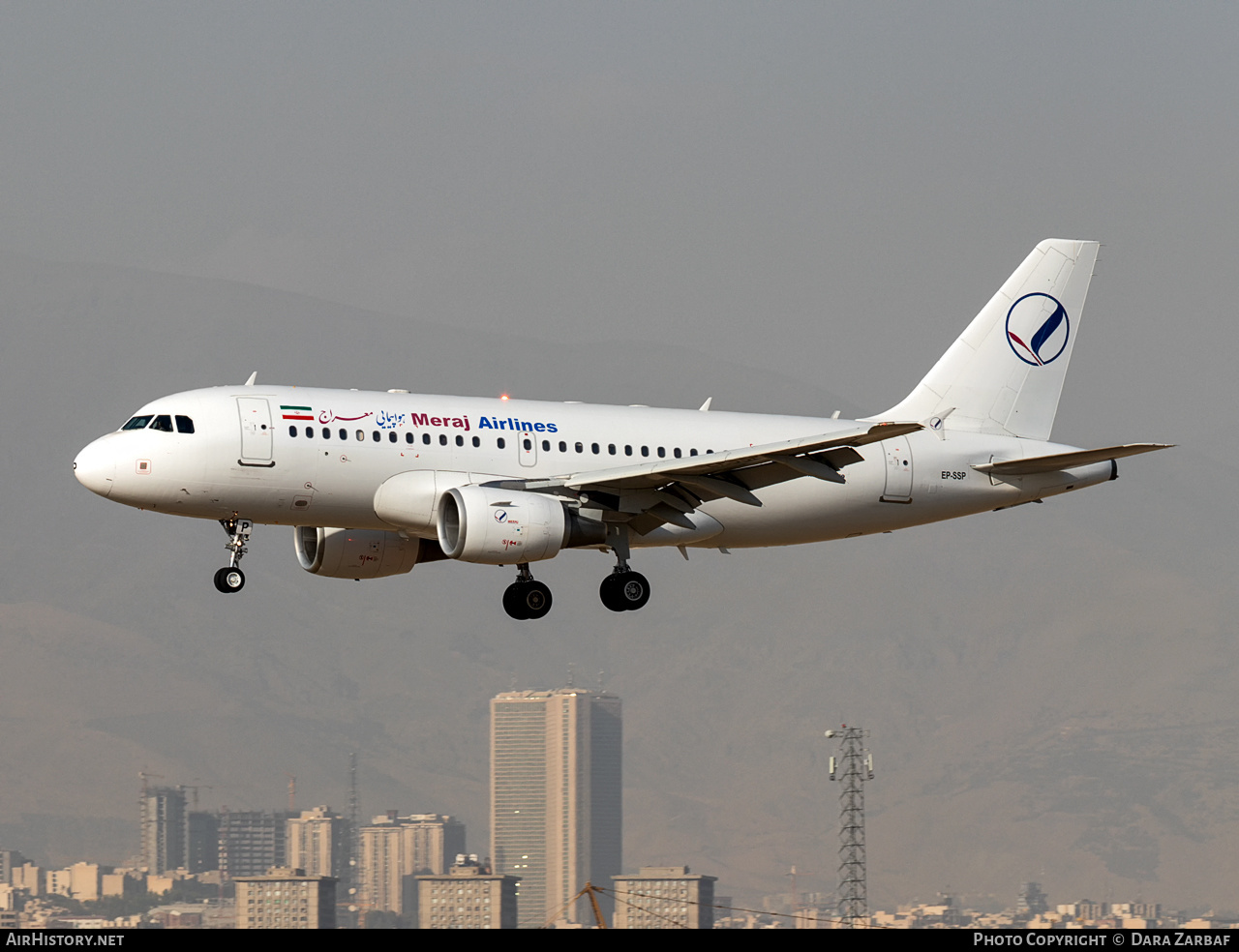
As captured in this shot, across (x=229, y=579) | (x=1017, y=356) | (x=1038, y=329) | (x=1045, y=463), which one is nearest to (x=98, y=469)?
(x=229, y=579)

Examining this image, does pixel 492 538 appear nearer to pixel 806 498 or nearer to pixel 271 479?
pixel 271 479

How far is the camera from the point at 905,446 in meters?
54.3

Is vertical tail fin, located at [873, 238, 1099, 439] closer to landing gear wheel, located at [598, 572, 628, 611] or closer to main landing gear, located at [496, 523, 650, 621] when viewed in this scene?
main landing gear, located at [496, 523, 650, 621]

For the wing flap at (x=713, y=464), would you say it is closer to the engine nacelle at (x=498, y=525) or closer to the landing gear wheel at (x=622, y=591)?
the engine nacelle at (x=498, y=525)

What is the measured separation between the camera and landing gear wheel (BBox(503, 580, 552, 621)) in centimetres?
5009

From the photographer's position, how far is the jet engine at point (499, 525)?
46.8 meters

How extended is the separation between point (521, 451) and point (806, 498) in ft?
27.6

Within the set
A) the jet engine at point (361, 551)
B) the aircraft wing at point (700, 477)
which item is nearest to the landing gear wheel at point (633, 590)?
the aircraft wing at point (700, 477)

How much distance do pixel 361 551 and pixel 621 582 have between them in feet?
22.2
